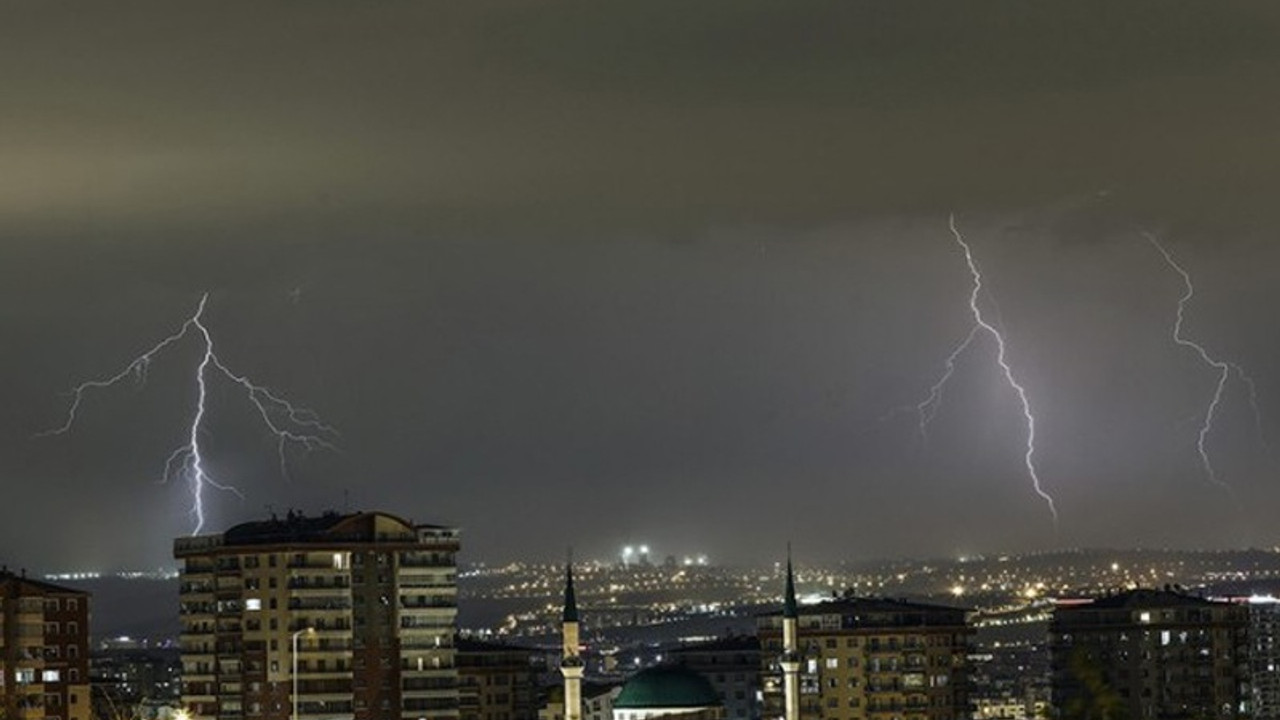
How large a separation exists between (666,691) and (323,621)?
1741 centimetres

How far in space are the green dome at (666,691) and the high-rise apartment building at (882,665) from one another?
5.75 meters

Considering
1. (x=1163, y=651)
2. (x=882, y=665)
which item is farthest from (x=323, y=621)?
(x=1163, y=651)

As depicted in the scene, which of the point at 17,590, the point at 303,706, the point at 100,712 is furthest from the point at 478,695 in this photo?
the point at 17,590

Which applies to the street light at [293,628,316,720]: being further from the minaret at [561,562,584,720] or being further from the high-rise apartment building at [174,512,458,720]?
the minaret at [561,562,584,720]

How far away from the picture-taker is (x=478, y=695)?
186 m

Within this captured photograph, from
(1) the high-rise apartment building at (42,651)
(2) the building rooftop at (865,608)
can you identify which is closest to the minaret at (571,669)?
(1) the high-rise apartment building at (42,651)

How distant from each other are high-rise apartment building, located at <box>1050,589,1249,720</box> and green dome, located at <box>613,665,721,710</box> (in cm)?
1815

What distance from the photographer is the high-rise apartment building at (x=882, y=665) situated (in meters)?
180

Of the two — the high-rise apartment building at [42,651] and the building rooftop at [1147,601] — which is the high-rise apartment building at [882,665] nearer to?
the building rooftop at [1147,601]

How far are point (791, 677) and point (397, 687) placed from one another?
14679 millimetres

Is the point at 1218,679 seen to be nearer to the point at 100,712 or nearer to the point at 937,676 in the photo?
the point at 937,676

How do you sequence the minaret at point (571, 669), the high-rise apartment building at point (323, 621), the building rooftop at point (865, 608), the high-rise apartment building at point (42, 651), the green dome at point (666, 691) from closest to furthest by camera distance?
the high-rise apartment building at point (42, 651) < the minaret at point (571, 669) < the high-rise apartment building at point (323, 621) < the green dome at point (666, 691) < the building rooftop at point (865, 608)

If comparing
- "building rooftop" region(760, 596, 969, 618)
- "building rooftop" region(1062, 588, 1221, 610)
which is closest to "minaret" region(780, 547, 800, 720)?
"building rooftop" region(760, 596, 969, 618)

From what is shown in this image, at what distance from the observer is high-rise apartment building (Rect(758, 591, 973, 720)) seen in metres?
180
